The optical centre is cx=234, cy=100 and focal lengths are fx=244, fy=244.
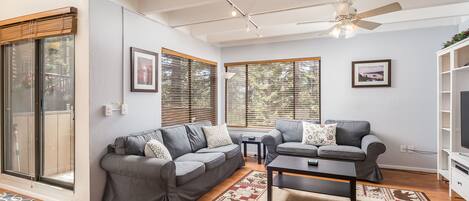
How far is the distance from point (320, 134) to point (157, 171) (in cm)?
277

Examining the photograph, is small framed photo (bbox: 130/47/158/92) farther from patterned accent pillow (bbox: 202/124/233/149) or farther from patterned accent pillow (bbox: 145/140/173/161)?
patterned accent pillow (bbox: 202/124/233/149)

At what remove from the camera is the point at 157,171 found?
2.41m

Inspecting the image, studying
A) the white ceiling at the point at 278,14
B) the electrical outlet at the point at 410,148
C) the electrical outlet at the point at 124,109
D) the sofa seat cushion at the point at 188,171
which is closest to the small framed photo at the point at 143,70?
the electrical outlet at the point at 124,109

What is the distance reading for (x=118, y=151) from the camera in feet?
9.03

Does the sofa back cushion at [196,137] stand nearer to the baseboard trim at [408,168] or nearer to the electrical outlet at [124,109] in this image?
the electrical outlet at [124,109]

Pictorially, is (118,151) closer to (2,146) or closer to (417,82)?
(2,146)

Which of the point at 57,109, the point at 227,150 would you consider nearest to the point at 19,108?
the point at 57,109

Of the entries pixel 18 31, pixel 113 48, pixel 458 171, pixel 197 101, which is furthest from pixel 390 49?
pixel 18 31

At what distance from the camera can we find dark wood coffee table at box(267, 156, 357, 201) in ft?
8.40

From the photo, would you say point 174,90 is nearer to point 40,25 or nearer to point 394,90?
point 40,25

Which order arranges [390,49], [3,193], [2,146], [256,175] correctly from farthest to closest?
[390,49] < [256,175] < [2,146] < [3,193]

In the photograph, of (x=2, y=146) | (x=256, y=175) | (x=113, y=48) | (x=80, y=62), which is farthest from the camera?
(x=256, y=175)

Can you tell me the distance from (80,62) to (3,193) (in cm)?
208

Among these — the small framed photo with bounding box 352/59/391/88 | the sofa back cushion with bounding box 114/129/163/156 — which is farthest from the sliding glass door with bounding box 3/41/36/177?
the small framed photo with bounding box 352/59/391/88
